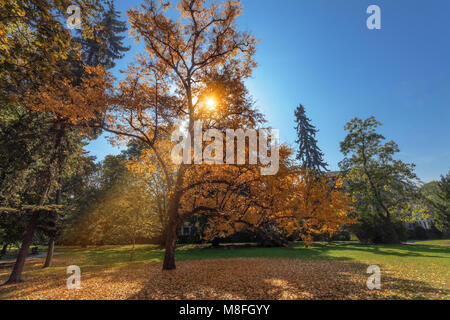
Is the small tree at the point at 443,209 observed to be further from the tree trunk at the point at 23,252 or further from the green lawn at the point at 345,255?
the tree trunk at the point at 23,252

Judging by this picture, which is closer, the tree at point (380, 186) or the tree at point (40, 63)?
the tree at point (40, 63)

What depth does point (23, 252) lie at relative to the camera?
31.6 ft

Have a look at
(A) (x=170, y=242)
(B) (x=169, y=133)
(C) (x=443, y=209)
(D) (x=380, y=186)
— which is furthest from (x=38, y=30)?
(C) (x=443, y=209)

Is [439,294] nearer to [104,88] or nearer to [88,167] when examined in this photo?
[104,88]

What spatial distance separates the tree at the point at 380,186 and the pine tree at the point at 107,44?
32170 millimetres

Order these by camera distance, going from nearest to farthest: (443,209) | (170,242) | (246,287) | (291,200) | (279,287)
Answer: (279,287) < (246,287) < (291,200) < (170,242) < (443,209)

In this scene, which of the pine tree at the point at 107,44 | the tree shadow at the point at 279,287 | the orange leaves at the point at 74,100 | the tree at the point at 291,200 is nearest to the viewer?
the tree shadow at the point at 279,287

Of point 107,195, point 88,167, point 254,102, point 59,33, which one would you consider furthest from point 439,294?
point 107,195

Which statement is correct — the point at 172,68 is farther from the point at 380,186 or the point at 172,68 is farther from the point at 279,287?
the point at 380,186

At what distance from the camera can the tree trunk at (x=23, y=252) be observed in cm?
932

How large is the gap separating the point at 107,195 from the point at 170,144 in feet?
65.0

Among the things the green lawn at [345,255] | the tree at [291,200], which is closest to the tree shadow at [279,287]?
the tree at [291,200]

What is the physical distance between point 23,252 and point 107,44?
1953 centimetres
